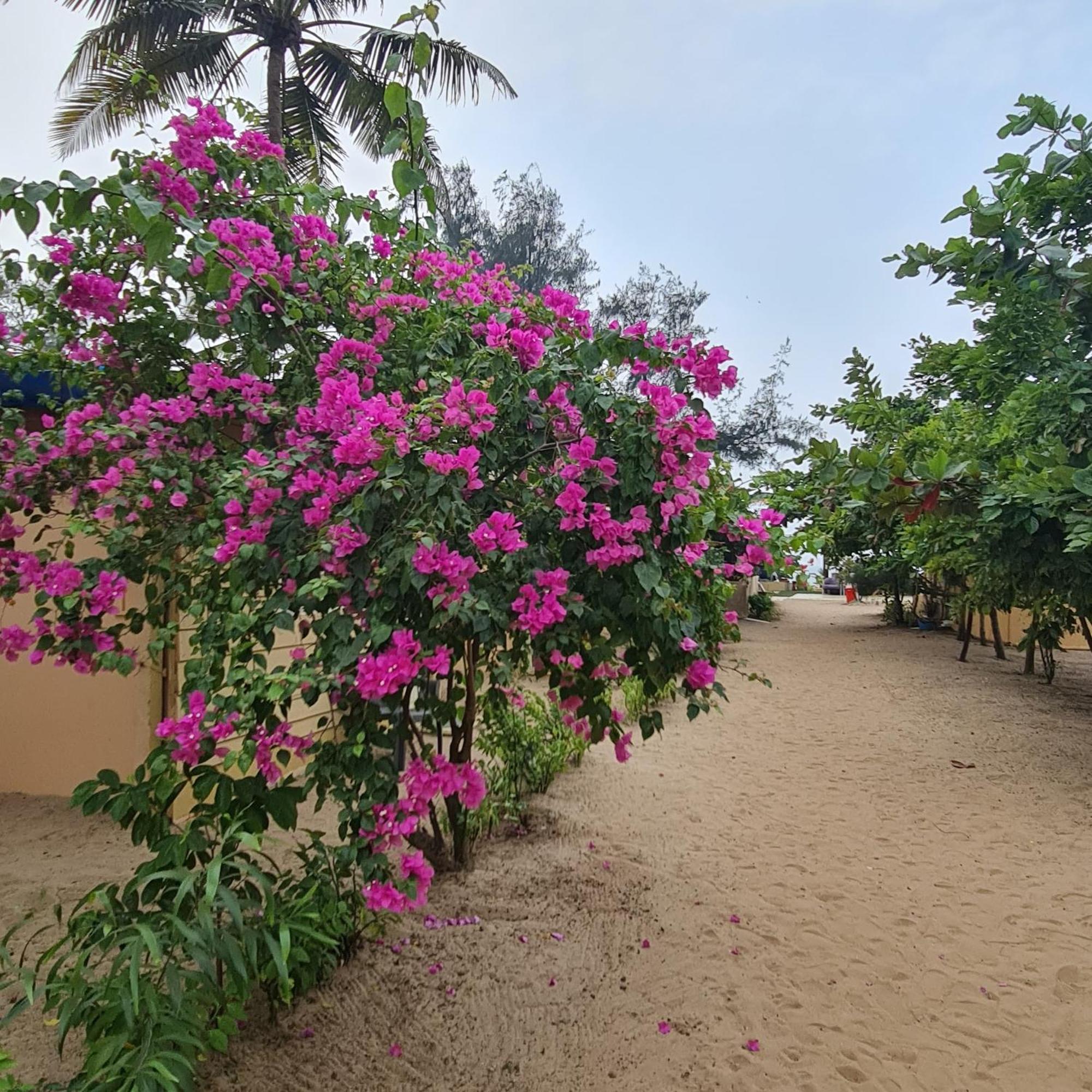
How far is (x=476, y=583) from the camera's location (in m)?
1.68

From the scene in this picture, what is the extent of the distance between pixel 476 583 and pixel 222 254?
1034 mm

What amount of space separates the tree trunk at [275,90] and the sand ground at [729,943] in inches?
234

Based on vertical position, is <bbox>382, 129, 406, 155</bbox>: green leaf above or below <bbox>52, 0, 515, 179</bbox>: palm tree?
below

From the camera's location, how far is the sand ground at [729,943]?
6.76 feet

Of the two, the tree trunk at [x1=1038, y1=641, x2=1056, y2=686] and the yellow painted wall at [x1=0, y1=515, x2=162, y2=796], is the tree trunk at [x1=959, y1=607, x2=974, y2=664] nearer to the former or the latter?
the tree trunk at [x1=1038, y1=641, x2=1056, y2=686]

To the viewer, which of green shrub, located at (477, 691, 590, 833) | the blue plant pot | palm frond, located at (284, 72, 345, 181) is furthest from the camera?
palm frond, located at (284, 72, 345, 181)

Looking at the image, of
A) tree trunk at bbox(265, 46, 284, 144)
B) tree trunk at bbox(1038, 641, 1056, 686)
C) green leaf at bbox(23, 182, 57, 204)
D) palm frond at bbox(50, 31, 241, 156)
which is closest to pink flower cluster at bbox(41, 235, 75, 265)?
green leaf at bbox(23, 182, 57, 204)

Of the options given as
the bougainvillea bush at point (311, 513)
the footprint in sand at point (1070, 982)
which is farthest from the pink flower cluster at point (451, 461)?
the footprint in sand at point (1070, 982)

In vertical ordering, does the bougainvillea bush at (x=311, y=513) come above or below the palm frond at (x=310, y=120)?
below

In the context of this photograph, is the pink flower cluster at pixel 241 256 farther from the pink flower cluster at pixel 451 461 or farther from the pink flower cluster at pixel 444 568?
the pink flower cluster at pixel 444 568

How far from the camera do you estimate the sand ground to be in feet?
6.76

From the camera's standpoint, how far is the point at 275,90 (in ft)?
22.7

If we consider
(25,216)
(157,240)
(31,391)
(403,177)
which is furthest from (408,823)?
(31,391)

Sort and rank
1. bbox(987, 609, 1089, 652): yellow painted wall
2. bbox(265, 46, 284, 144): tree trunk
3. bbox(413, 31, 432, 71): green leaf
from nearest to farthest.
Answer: bbox(413, 31, 432, 71): green leaf
bbox(265, 46, 284, 144): tree trunk
bbox(987, 609, 1089, 652): yellow painted wall
